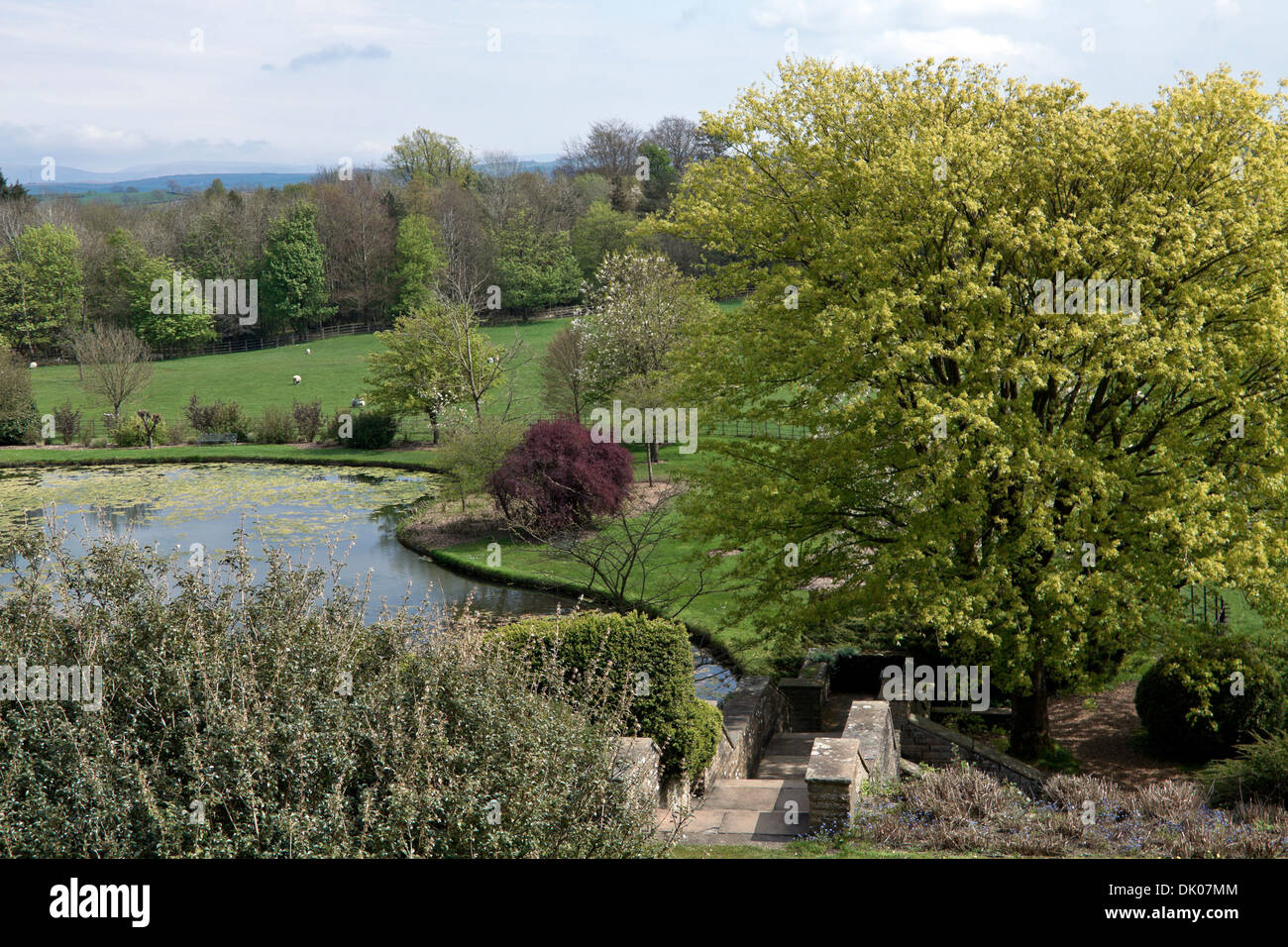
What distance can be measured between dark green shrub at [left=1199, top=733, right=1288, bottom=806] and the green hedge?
542 centimetres

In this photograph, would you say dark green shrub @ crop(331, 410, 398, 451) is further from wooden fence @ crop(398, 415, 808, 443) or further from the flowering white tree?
the flowering white tree

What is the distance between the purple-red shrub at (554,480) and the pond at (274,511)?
2785mm

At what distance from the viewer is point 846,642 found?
18172 millimetres

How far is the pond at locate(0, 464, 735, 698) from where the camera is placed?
24.9 meters

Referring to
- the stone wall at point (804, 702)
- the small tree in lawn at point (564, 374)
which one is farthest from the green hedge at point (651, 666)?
the small tree in lawn at point (564, 374)

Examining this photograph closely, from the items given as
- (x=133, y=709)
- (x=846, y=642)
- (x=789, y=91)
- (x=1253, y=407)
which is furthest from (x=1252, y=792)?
(x=789, y=91)

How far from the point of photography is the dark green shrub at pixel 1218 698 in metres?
13.3

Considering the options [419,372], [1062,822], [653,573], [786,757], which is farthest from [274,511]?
[1062,822]

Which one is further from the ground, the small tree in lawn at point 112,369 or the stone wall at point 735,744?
the small tree in lawn at point 112,369

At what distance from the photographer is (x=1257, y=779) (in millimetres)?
10281

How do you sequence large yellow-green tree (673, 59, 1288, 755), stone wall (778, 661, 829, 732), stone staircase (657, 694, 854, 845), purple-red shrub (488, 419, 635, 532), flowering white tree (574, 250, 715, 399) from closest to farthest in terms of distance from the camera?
1. stone staircase (657, 694, 854, 845)
2. large yellow-green tree (673, 59, 1288, 755)
3. stone wall (778, 661, 829, 732)
4. purple-red shrub (488, 419, 635, 532)
5. flowering white tree (574, 250, 715, 399)

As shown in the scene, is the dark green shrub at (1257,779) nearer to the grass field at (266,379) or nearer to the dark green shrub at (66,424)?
the grass field at (266,379)

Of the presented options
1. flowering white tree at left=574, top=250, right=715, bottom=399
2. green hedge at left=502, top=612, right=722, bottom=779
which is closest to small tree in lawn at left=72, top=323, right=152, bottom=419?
flowering white tree at left=574, top=250, right=715, bottom=399

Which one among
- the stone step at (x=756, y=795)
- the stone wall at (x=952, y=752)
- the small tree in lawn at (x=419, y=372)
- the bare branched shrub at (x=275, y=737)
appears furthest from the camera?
the small tree in lawn at (x=419, y=372)
